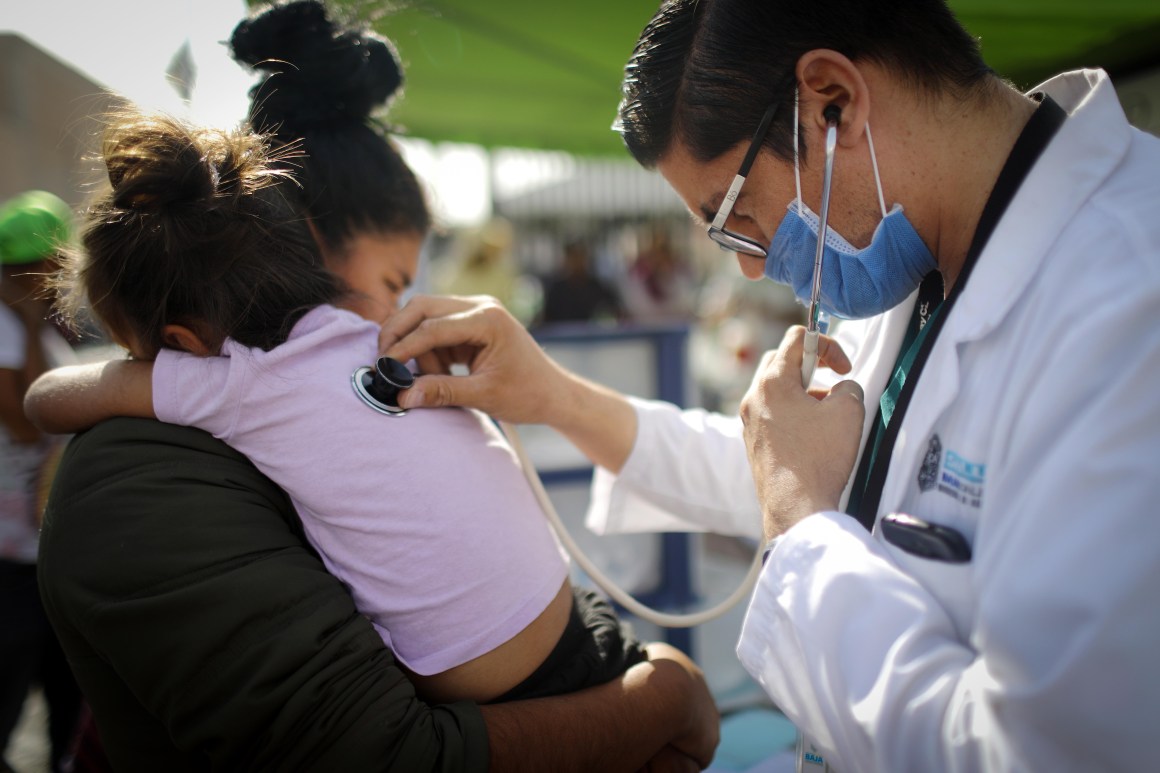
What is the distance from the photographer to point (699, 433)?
76.3 inches

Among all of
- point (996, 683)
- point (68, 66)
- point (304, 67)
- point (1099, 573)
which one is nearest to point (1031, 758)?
point (996, 683)

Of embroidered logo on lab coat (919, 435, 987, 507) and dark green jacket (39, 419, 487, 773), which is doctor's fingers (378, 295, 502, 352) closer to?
dark green jacket (39, 419, 487, 773)

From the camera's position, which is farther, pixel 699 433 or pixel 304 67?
pixel 699 433

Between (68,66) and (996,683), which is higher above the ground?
(68,66)

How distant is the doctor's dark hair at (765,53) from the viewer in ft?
3.92

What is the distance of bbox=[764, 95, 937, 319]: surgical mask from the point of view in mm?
1269

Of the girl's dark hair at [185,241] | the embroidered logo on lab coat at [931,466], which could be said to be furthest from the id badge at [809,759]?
the girl's dark hair at [185,241]

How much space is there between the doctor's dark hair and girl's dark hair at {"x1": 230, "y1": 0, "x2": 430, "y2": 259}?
61 cm

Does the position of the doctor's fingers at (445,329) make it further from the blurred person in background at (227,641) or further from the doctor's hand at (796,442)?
the doctor's hand at (796,442)

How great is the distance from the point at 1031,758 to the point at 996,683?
80 mm

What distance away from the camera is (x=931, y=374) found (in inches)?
46.1

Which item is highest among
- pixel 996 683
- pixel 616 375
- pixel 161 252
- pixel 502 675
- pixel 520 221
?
pixel 161 252

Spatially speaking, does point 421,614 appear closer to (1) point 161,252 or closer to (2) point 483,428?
(2) point 483,428

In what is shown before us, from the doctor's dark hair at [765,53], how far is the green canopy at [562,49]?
140 cm
